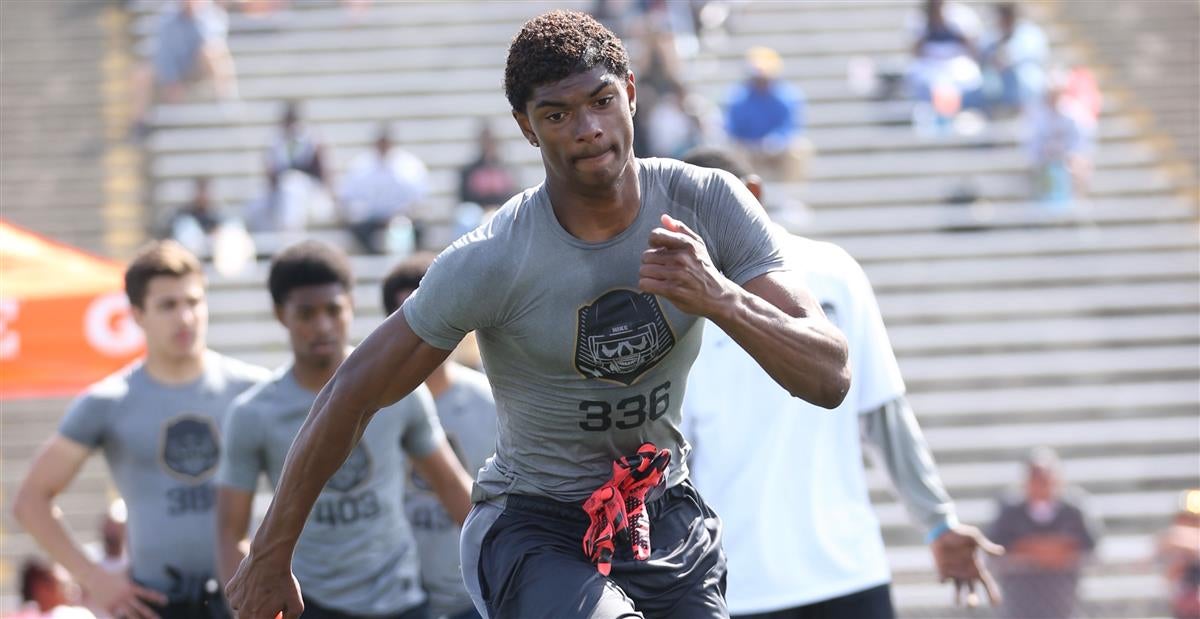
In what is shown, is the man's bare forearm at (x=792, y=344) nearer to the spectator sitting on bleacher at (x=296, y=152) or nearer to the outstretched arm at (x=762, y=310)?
the outstretched arm at (x=762, y=310)

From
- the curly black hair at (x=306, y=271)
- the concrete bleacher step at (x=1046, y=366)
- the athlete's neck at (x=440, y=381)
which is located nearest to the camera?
the curly black hair at (x=306, y=271)

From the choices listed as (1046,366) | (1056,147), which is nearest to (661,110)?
(1056,147)

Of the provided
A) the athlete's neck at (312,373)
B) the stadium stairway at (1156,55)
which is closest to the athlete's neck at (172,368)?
the athlete's neck at (312,373)

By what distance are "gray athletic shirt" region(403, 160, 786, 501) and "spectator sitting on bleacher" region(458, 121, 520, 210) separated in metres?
11.7

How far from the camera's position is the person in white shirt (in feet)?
18.2

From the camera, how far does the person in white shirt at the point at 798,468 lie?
5535 millimetres

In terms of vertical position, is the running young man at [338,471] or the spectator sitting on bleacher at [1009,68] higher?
the spectator sitting on bleacher at [1009,68]

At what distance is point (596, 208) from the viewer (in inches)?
154

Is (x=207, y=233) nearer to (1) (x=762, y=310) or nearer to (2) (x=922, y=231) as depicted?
(2) (x=922, y=231)

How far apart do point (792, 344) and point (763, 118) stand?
1307 cm

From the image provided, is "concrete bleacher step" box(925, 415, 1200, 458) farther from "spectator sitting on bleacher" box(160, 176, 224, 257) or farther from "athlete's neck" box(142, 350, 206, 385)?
"athlete's neck" box(142, 350, 206, 385)

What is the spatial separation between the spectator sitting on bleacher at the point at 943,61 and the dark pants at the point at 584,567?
46.4ft

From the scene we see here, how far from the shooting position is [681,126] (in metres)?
16.0

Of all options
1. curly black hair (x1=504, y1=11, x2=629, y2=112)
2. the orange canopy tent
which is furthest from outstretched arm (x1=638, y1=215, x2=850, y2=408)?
the orange canopy tent
